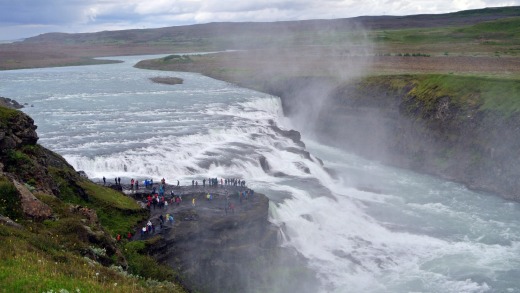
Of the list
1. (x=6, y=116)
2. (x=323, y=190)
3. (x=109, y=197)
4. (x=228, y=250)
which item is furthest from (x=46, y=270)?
(x=323, y=190)

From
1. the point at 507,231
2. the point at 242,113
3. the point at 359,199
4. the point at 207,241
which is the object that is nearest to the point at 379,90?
the point at 242,113

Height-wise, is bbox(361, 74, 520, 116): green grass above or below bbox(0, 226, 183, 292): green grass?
above

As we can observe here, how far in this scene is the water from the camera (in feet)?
95.5

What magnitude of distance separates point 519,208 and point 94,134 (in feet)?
122

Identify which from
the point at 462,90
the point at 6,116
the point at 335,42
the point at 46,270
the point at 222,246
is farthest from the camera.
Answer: the point at 335,42

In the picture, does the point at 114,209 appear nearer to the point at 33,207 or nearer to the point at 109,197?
the point at 109,197

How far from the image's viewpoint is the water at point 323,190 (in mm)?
29109

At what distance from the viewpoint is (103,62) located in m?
134

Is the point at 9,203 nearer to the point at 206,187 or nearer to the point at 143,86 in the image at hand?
the point at 206,187

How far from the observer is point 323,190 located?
1518 inches

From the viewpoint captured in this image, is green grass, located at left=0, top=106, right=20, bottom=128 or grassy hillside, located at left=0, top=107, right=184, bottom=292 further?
green grass, located at left=0, top=106, right=20, bottom=128

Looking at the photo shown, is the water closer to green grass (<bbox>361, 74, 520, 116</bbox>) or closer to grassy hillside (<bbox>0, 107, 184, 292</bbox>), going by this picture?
green grass (<bbox>361, 74, 520, 116</bbox>)

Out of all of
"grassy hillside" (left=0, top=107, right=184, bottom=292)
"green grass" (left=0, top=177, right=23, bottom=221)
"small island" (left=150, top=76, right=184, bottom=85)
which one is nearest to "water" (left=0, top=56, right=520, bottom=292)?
"grassy hillside" (left=0, top=107, right=184, bottom=292)

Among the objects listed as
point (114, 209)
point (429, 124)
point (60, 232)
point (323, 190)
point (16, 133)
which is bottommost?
point (323, 190)
